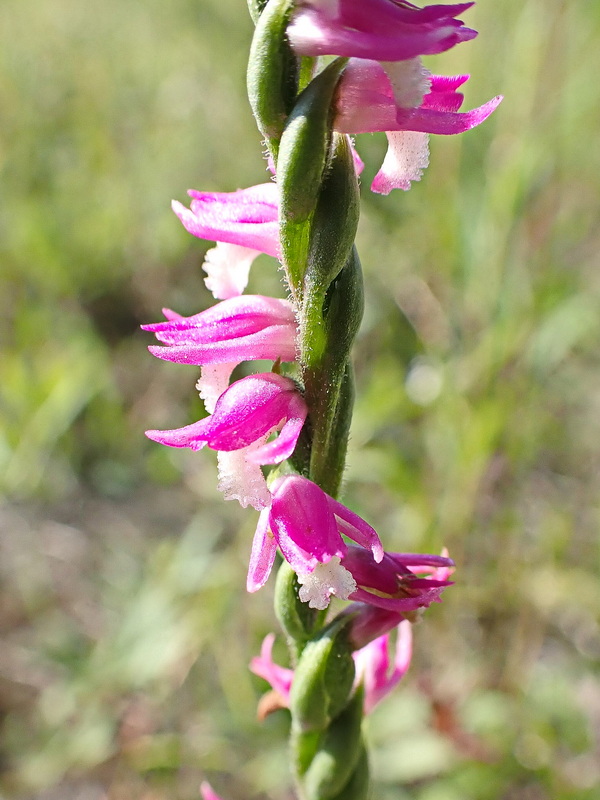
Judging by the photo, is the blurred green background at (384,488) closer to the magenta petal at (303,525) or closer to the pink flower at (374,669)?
the pink flower at (374,669)

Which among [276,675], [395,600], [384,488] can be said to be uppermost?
[395,600]

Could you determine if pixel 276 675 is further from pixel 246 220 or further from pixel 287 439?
pixel 246 220

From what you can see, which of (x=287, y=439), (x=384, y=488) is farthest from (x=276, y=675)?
(x=384, y=488)

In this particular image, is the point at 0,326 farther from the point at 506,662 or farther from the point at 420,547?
the point at 506,662

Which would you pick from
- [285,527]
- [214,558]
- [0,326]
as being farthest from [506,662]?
[0,326]

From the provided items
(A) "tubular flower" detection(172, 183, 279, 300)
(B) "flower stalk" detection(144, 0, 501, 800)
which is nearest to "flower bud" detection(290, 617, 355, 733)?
(B) "flower stalk" detection(144, 0, 501, 800)

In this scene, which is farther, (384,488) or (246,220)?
(384,488)

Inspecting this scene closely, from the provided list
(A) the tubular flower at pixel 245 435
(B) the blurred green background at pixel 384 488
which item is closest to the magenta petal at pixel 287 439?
(A) the tubular flower at pixel 245 435
